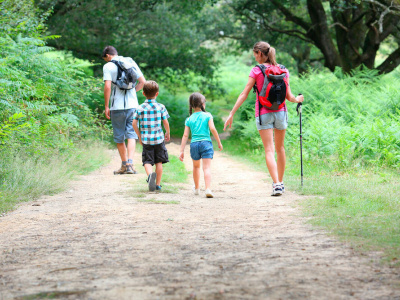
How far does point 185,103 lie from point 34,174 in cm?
1689

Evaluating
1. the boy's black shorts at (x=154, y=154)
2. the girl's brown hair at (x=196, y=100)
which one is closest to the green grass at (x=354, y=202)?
the girl's brown hair at (x=196, y=100)

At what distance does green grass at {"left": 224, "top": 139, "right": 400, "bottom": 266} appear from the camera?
14.3 ft

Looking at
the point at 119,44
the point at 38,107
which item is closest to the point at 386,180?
the point at 38,107

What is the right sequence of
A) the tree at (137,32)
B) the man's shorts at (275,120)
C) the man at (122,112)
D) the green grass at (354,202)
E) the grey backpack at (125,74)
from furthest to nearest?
the tree at (137,32), the man at (122,112), the grey backpack at (125,74), the man's shorts at (275,120), the green grass at (354,202)

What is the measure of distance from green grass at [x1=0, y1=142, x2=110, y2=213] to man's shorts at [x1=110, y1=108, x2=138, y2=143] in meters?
0.92

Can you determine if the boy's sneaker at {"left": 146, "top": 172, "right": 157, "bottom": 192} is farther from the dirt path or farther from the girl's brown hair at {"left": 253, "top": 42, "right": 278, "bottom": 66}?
the girl's brown hair at {"left": 253, "top": 42, "right": 278, "bottom": 66}

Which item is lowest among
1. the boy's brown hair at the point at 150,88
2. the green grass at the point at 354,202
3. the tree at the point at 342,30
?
the green grass at the point at 354,202

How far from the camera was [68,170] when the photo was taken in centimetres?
907

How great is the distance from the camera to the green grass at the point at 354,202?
4371 mm

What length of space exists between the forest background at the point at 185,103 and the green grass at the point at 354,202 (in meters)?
0.01

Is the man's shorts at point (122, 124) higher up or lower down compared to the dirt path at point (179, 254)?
higher up

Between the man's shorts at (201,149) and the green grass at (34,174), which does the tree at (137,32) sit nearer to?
the green grass at (34,174)

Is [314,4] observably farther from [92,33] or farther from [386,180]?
[386,180]

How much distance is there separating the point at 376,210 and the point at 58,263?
343 cm
